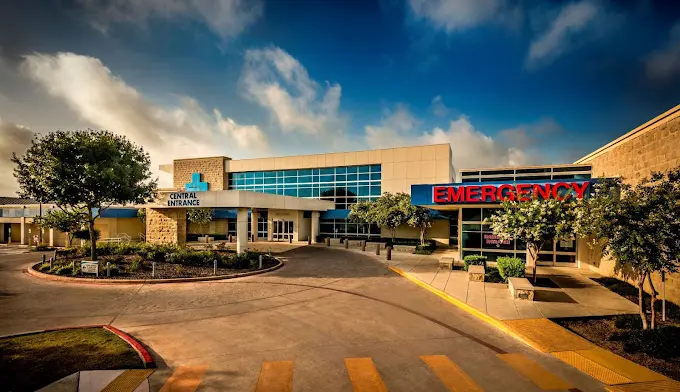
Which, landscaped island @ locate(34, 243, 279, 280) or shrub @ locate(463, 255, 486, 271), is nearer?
landscaped island @ locate(34, 243, 279, 280)

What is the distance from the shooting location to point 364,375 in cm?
686

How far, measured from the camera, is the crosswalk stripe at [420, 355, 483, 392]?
640cm

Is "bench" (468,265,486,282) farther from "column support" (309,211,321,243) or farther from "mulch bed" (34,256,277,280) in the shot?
"column support" (309,211,321,243)

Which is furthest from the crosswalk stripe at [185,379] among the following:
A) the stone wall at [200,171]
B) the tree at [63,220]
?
the stone wall at [200,171]

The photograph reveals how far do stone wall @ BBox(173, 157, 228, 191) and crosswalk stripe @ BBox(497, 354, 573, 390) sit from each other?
46.8 metres

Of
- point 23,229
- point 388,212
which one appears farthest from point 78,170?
point 23,229

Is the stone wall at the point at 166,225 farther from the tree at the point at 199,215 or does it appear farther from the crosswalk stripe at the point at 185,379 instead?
the crosswalk stripe at the point at 185,379

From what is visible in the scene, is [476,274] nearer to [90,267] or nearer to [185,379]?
[185,379]

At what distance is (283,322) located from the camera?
10211 mm

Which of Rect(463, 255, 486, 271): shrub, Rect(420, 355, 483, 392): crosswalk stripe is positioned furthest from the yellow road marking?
Rect(463, 255, 486, 271): shrub

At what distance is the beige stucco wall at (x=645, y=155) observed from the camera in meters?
11.7

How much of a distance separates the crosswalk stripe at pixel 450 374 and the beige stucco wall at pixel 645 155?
8.18 m

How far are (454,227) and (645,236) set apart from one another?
2634 cm

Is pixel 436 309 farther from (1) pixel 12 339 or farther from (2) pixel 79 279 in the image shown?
(2) pixel 79 279
